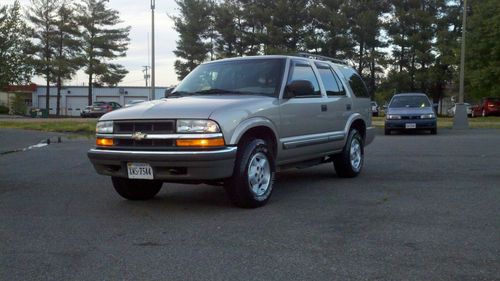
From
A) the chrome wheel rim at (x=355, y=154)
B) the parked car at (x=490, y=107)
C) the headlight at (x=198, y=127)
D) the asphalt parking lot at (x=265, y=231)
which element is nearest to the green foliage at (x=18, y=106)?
the parked car at (x=490, y=107)

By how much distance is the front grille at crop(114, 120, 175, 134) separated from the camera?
578cm

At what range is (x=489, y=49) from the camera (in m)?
35.3

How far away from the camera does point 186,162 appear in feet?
18.5

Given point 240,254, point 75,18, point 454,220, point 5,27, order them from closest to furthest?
1. point 240,254
2. point 454,220
3. point 5,27
4. point 75,18

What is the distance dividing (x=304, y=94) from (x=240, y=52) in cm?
4525

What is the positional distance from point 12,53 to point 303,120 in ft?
34.3

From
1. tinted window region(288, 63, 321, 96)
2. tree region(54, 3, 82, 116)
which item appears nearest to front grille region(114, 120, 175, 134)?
tinted window region(288, 63, 321, 96)

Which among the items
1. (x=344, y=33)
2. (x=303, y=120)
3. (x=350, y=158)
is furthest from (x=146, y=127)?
(x=344, y=33)

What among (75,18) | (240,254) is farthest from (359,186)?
(75,18)

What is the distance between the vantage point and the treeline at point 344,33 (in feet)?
154

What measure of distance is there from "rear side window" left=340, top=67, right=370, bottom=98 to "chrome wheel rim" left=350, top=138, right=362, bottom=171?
2.64 feet

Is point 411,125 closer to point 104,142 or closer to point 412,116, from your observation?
point 412,116

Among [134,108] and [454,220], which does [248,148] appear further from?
[454,220]

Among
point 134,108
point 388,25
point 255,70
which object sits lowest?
point 134,108
